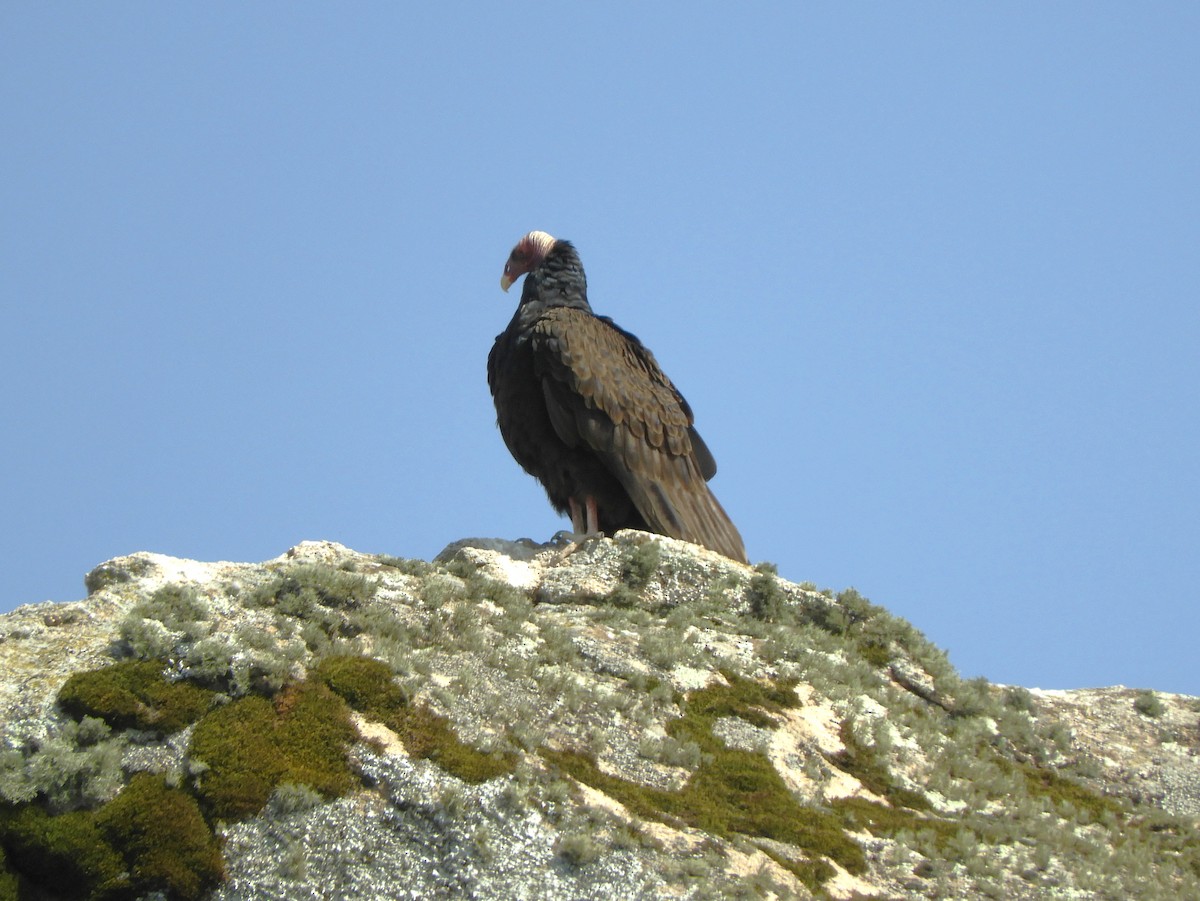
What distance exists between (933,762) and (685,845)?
189 cm

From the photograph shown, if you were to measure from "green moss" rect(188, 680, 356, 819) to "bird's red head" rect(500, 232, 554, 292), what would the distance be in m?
6.65

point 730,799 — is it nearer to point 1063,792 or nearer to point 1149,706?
point 1063,792

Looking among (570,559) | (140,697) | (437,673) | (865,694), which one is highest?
(570,559)

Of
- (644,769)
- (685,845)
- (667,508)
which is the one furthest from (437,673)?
(667,508)

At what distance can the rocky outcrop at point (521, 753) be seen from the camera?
4762 mm

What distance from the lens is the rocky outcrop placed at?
15.6 feet

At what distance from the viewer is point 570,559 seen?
8.30 m

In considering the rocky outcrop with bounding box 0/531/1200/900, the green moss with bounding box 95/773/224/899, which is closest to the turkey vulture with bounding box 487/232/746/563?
the rocky outcrop with bounding box 0/531/1200/900

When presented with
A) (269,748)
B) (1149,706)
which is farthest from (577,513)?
(269,748)

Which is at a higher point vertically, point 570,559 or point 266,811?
point 570,559

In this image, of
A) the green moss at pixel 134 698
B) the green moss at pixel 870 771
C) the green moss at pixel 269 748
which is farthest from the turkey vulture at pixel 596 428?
the green moss at pixel 134 698

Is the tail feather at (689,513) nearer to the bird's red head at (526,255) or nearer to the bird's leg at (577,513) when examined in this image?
the bird's leg at (577,513)

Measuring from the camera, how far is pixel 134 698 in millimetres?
5219

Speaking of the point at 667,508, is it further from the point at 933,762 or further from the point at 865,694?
the point at 933,762
